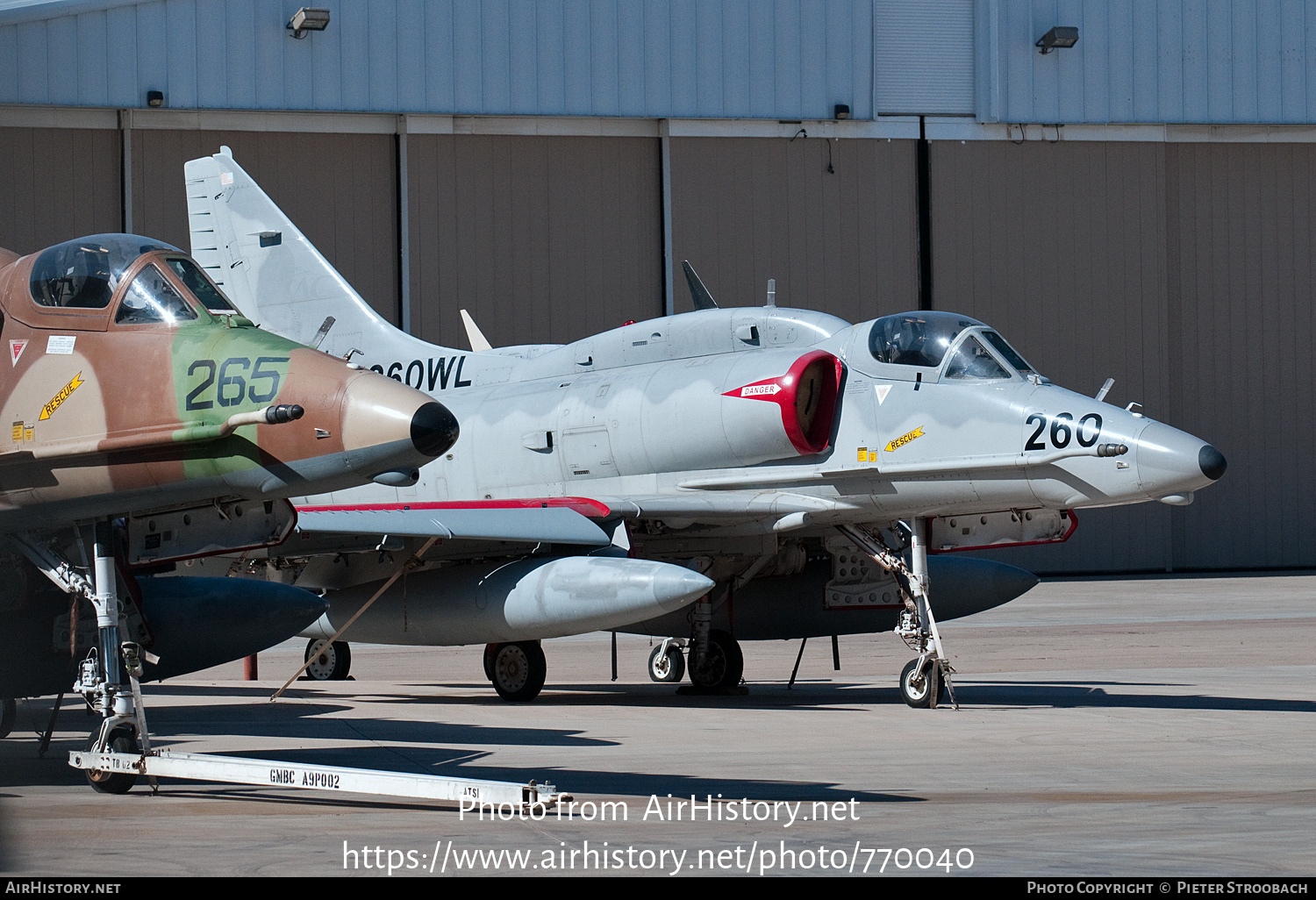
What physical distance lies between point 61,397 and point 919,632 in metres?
6.79

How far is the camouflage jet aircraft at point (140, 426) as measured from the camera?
7102mm

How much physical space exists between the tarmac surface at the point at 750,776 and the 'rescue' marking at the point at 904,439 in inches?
80.3

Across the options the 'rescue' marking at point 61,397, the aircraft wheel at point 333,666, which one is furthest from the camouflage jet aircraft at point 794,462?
the 'rescue' marking at point 61,397

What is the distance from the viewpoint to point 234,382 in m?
7.23

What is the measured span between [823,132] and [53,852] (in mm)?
23648

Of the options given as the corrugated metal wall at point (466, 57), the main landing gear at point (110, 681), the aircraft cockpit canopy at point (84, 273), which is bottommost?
the main landing gear at point (110, 681)

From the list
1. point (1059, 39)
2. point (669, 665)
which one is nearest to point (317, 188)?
point (1059, 39)

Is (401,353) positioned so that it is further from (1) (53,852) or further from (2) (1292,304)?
(2) (1292,304)

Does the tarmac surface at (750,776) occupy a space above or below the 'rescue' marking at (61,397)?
below

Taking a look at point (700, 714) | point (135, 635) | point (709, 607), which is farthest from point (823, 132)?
point (135, 635)

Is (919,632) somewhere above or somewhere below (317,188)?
below

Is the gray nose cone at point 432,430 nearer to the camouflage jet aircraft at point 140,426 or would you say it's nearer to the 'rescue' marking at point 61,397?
the camouflage jet aircraft at point 140,426

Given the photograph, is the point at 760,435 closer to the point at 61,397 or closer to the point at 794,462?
the point at 794,462

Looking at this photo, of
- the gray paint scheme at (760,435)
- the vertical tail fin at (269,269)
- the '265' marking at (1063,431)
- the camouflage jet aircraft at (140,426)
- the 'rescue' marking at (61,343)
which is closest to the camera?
the camouflage jet aircraft at (140,426)
